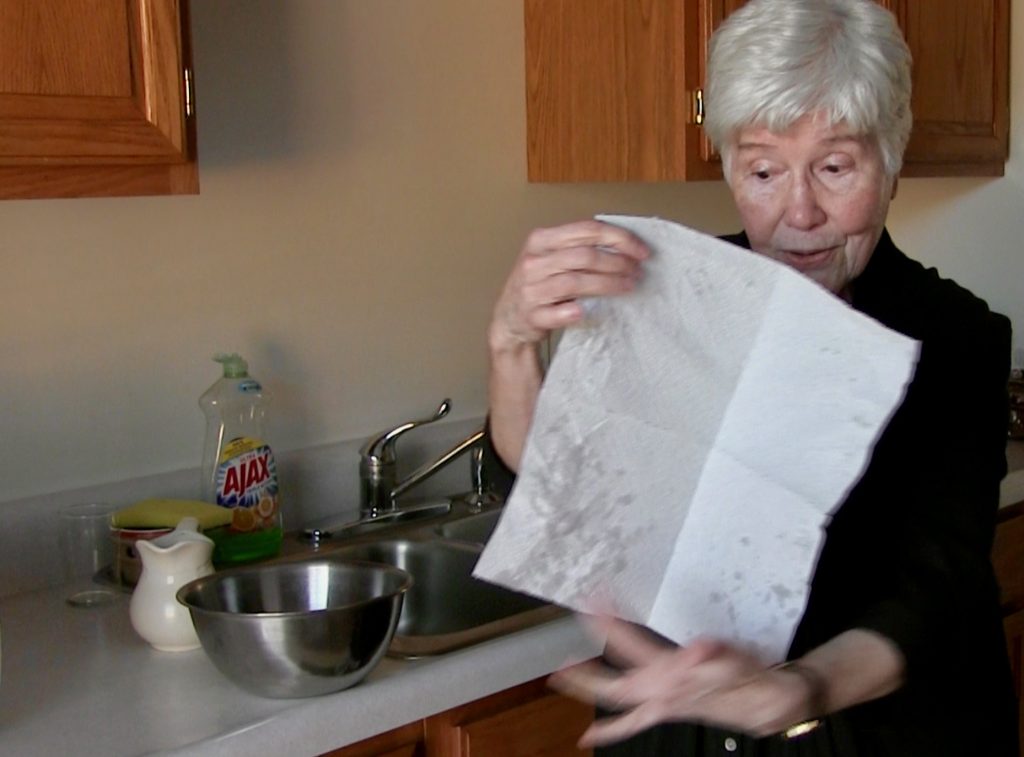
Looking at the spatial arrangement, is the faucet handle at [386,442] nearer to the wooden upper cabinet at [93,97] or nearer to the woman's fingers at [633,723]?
the wooden upper cabinet at [93,97]

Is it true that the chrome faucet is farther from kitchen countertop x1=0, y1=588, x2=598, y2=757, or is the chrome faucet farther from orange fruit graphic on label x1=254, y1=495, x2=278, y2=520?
kitchen countertop x1=0, y1=588, x2=598, y2=757

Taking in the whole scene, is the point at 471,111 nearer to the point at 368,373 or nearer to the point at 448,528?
the point at 368,373

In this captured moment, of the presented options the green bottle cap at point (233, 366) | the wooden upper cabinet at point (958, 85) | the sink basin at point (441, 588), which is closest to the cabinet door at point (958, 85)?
the wooden upper cabinet at point (958, 85)

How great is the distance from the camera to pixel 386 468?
207cm

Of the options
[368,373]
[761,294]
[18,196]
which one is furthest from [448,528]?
[761,294]

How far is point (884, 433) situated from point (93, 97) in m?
0.82

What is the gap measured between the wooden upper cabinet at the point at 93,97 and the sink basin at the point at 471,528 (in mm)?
714

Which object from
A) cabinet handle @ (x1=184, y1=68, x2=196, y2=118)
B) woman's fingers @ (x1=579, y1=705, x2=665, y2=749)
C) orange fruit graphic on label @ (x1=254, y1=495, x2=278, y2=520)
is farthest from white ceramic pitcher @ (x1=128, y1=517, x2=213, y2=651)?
woman's fingers @ (x1=579, y1=705, x2=665, y2=749)

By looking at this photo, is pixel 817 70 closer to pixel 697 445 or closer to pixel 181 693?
pixel 697 445

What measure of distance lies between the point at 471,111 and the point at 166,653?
1085 millimetres

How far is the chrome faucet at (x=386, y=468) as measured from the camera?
6.77 ft

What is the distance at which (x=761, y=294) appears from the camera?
0.93 meters

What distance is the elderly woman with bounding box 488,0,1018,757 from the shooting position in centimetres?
95

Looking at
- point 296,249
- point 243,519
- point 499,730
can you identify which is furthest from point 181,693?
point 296,249
